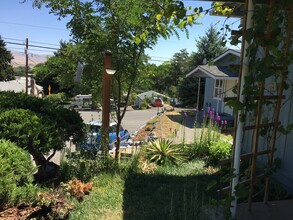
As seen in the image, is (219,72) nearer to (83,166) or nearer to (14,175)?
(83,166)

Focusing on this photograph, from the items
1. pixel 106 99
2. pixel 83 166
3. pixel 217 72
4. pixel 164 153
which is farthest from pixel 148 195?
pixel 217 72

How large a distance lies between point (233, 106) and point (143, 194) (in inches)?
101

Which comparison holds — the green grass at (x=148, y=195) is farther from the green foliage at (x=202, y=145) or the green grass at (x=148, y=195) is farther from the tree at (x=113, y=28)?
the tree at (x=113, y=28)

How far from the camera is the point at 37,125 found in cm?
412

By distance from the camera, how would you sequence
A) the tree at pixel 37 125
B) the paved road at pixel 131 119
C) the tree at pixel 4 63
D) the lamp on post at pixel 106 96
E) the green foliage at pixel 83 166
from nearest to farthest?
the tree at pixel 37 125, the green foliage at pixel 83 166, the lamp on post at pixel 106 96, the paved road at pixel 131 119, the tree at pixel 4 63

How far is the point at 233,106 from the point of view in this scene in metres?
1.89

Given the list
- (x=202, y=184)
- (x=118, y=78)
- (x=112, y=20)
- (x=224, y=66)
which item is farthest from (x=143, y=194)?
(x=224, y=66)

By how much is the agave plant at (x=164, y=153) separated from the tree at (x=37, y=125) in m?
1.60

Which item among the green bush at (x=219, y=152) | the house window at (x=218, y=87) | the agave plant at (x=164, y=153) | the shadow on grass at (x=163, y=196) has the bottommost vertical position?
the shadow on grass at (x=163, y=196)

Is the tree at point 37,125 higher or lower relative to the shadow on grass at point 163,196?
higher

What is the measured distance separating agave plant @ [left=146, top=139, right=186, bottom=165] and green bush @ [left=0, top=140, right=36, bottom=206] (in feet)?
8.64

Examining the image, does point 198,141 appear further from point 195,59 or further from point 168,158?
point 195,59

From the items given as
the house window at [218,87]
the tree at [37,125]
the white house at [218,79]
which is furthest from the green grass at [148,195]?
the house window at [218,87]

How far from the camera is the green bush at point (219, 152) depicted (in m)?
5.39
